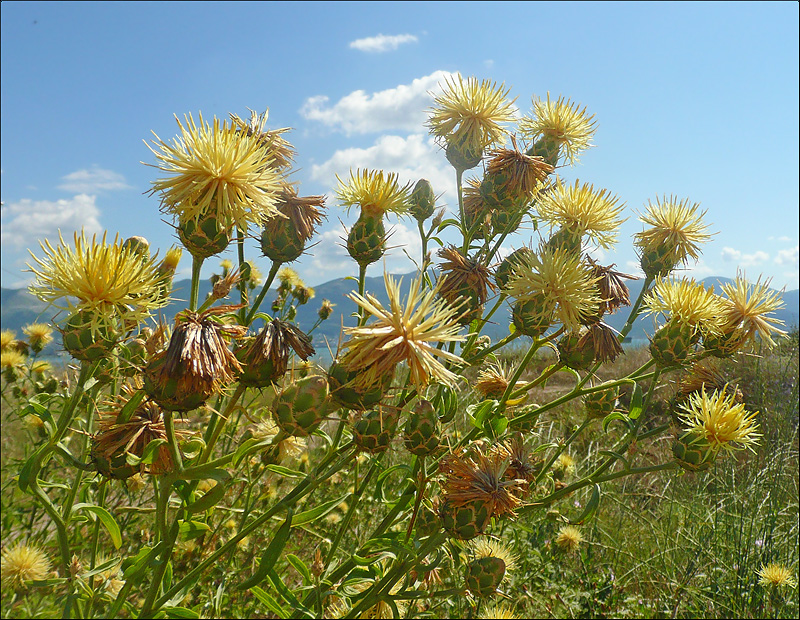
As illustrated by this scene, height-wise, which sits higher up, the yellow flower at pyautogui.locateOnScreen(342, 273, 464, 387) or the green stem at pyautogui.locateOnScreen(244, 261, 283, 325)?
the green stem at pyautogui.locateOnScreen(244, 261, 283, 325)

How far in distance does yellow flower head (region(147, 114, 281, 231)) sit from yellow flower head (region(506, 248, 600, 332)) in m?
0.86

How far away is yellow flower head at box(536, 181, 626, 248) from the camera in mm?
1961

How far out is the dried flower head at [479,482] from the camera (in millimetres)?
1588

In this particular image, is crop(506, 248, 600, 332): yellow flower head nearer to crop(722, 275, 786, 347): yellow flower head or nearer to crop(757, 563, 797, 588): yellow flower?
crop(722, 275, 786, 347): yellow flower head

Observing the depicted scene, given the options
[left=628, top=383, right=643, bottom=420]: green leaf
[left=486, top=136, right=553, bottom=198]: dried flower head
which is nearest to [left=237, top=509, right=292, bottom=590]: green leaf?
[left=628, top=383, right=643, bottom=420]: green leaf

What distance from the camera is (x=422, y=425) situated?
147 cm

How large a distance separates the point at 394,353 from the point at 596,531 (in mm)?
4389

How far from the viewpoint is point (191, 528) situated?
151 centimetres

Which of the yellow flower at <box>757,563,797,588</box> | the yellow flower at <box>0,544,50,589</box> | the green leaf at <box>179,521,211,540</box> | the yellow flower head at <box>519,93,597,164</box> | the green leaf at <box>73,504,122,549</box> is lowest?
the yellow flower at <box>0,544,50,589</box>

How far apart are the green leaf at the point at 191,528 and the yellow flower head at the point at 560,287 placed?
120cm

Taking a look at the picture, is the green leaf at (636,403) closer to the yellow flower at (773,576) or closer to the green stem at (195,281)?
the green stem at (195,281)

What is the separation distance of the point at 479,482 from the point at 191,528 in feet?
2.91

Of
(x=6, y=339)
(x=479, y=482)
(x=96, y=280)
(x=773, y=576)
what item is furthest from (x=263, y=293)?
(x=6, y=339)

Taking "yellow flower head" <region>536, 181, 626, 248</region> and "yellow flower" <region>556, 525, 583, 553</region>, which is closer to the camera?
"yellow flower head" <region>536, 181, 626, 248</region>
